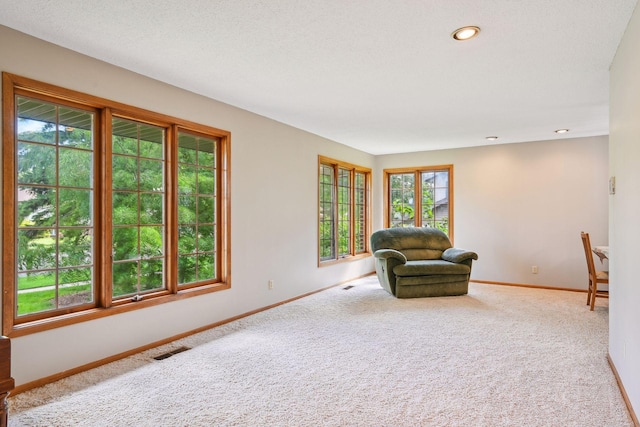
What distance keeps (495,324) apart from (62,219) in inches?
166

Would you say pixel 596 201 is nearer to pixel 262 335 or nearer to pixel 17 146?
pixel 262 335

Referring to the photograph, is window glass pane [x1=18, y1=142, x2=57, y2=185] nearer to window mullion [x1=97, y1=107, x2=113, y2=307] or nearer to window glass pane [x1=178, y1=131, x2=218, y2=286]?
window mullion [x1=97, y1=107, x2=113, y2=307]

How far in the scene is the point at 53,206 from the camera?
2.82 meters

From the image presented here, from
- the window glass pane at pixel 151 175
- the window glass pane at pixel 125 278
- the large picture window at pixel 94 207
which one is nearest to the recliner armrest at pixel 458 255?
the large picture window at pixel 94 207

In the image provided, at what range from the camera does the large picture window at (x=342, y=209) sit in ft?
20.3

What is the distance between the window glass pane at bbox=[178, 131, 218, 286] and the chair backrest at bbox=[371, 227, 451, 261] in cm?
294

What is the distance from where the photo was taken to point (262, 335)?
148 inches

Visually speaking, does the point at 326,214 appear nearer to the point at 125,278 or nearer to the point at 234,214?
the point at 234,214

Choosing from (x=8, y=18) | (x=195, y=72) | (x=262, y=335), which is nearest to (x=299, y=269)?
(x=262, y=335)

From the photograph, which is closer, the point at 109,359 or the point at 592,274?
the point at 109,359

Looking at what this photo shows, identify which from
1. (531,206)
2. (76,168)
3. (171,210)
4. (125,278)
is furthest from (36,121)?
(531,206)

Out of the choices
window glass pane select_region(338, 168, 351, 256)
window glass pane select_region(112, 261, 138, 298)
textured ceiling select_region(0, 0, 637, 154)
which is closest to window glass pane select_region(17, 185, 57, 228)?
window glass pane select_region(112, 261, 138, 298)

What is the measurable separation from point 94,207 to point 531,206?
6.21 m

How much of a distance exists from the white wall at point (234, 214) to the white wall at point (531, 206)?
211cm
